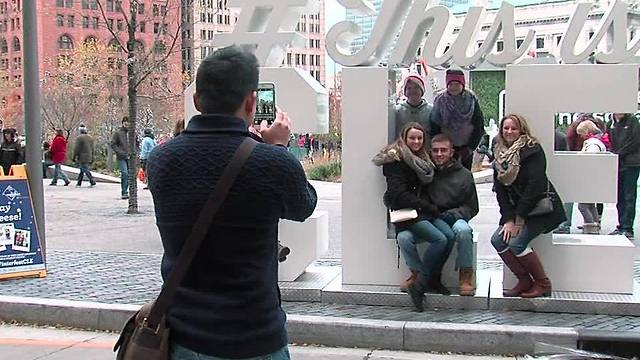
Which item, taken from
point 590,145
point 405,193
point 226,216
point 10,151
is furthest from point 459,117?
point 10,151

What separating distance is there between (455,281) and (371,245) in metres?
0.85

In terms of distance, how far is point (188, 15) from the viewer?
17.0 meters

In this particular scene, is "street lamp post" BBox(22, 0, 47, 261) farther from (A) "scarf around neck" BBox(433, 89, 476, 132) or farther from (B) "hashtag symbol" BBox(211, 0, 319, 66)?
(A) "scarf around neck" BBox(433, 89, 476, 132)

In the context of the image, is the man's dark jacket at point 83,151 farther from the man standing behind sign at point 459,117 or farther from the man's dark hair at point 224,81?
the man's dark hair at point 224,81

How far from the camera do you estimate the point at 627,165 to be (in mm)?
11008

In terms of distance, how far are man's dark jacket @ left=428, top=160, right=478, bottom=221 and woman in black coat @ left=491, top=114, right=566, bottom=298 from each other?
27 centimetres

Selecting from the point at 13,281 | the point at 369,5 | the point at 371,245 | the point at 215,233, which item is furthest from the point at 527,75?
the point at 13,281

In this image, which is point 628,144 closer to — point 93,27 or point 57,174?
point 57,174

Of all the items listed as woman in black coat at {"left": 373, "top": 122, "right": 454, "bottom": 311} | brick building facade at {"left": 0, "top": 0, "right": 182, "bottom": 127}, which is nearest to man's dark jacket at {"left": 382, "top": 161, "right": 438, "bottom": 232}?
woman in black coat at {"left": 373, "top": 122, "right": 454, "bottom": 311}

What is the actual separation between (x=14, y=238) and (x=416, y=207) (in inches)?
169

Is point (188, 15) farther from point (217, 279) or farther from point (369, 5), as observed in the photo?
point (217, 279)

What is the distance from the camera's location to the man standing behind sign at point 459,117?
714 cm

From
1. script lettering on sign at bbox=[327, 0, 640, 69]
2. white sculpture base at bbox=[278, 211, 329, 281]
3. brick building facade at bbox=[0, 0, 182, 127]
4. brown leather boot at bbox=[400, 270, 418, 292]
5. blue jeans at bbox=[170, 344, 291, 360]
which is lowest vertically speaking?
brown leather boot at bbox=[400, 270, 418, 292]

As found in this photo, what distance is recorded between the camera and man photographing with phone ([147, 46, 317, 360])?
2516 mm
